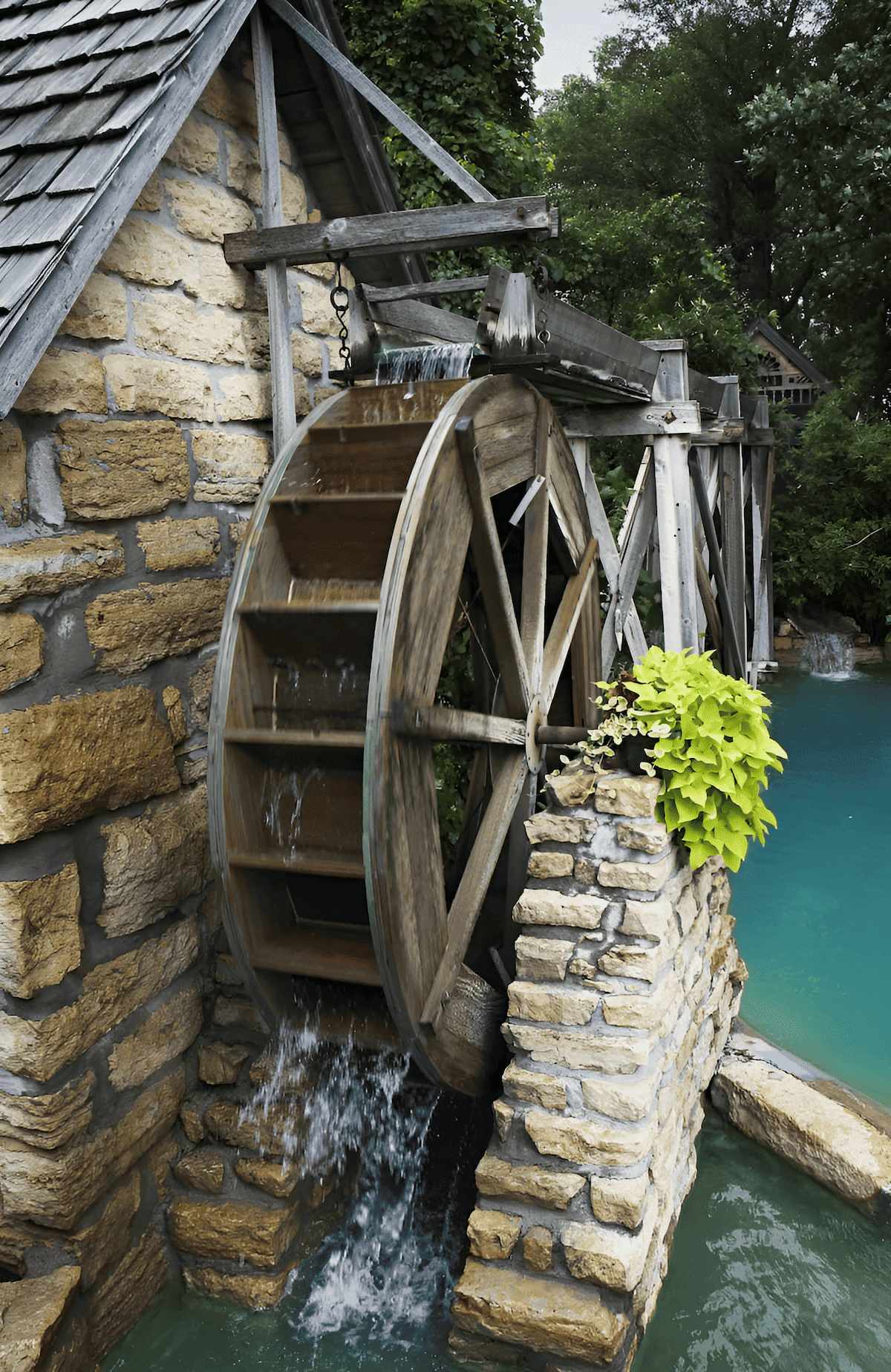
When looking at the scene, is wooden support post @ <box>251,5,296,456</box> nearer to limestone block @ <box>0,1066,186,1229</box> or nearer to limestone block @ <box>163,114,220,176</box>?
limestone block @ <box>163,114,220,176</box>

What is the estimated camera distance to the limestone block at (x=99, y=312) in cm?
237

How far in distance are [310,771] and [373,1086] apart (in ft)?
3.69

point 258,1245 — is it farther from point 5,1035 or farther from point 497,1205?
point 5,1035

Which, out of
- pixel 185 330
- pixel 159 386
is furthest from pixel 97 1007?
pixel 185 330

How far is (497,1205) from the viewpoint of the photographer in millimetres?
2451

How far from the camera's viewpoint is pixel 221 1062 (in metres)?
2.84

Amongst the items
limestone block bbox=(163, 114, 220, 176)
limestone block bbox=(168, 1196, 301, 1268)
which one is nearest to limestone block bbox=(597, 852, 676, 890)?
limestone block bbox=(168, 1196, 301, 1268)

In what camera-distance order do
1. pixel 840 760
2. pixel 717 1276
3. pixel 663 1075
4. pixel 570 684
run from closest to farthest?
1. pixel 663 1075
2. pixel 717 1276
3. pixel 570 684
4. pixel 840 760

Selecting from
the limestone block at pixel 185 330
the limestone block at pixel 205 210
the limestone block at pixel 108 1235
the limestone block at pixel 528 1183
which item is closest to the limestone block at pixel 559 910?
the limestone block at pixel 528 1183

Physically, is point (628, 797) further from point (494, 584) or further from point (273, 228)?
point (273, 228)

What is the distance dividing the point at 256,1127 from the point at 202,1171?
0.19 meters

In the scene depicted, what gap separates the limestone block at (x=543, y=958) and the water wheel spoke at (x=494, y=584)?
2.87ft

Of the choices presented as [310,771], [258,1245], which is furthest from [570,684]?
[258,1245]

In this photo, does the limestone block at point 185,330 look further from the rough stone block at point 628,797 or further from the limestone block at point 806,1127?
the limestone block at point 806,1127
